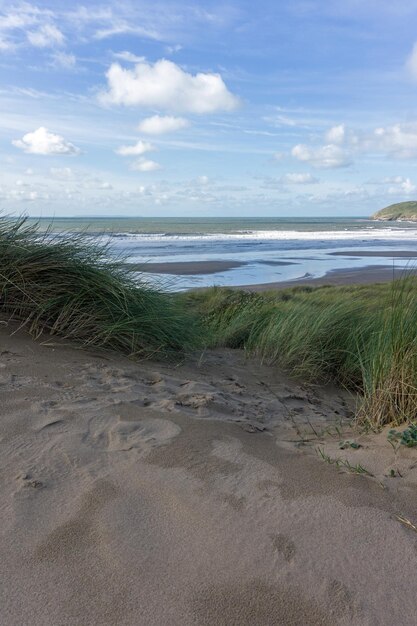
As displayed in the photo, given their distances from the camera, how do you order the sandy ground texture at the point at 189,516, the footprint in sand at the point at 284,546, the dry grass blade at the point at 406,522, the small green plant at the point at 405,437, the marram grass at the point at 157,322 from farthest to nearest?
the marram grass at the point at 157,322 < the small green plant at the point at 405,437 < the dry grass blade at the point at 406,522 < the footprint in sand at the point at 284,546 < the sandy ground texture at the point at 189,516

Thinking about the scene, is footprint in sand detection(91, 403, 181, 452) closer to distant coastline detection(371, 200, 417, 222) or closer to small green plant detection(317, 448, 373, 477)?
small green plant detection(317, 448, 373, 477)

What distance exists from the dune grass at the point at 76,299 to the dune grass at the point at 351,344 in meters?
1.13

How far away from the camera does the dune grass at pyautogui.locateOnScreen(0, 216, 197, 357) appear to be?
445 cm

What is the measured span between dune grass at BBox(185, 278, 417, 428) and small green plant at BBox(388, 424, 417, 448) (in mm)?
A: 326

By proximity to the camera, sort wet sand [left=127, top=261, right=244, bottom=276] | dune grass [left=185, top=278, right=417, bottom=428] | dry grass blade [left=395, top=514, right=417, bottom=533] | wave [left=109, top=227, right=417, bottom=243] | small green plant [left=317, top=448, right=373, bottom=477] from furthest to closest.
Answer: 1. wave [left=109, top=227, right=417, bottom=243]
2. wet sand [left=127, top=261, right=244, bottom=276]
3. dune grass [left=185, top=278, right=417, bottom=428]
4. small green plant [left=317, top=448, right=373, bottom=477]
5. dry grass blade [left=395, top=514, right=417, bottom=533]

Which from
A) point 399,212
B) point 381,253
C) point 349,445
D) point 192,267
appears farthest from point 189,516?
point 399,212

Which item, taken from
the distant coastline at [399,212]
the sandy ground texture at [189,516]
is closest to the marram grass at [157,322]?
the sandy ground texture at [189,516]

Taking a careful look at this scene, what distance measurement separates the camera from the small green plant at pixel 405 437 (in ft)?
8.96

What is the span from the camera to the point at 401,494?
2340 mm

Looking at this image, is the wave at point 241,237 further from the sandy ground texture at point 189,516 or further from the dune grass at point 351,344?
the sandy ground texture at point 189,516

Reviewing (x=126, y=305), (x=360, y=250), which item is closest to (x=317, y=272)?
(x=360, y=250)

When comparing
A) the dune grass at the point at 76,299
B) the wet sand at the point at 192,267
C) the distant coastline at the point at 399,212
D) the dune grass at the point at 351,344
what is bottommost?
the distant coastline at the point at 399,212

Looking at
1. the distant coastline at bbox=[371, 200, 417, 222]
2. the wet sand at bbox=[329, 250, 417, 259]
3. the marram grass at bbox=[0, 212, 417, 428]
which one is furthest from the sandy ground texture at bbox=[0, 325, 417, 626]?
the distant coastline at bbox=[371, 200, 417, 222]

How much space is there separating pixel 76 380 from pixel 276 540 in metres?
1.98
